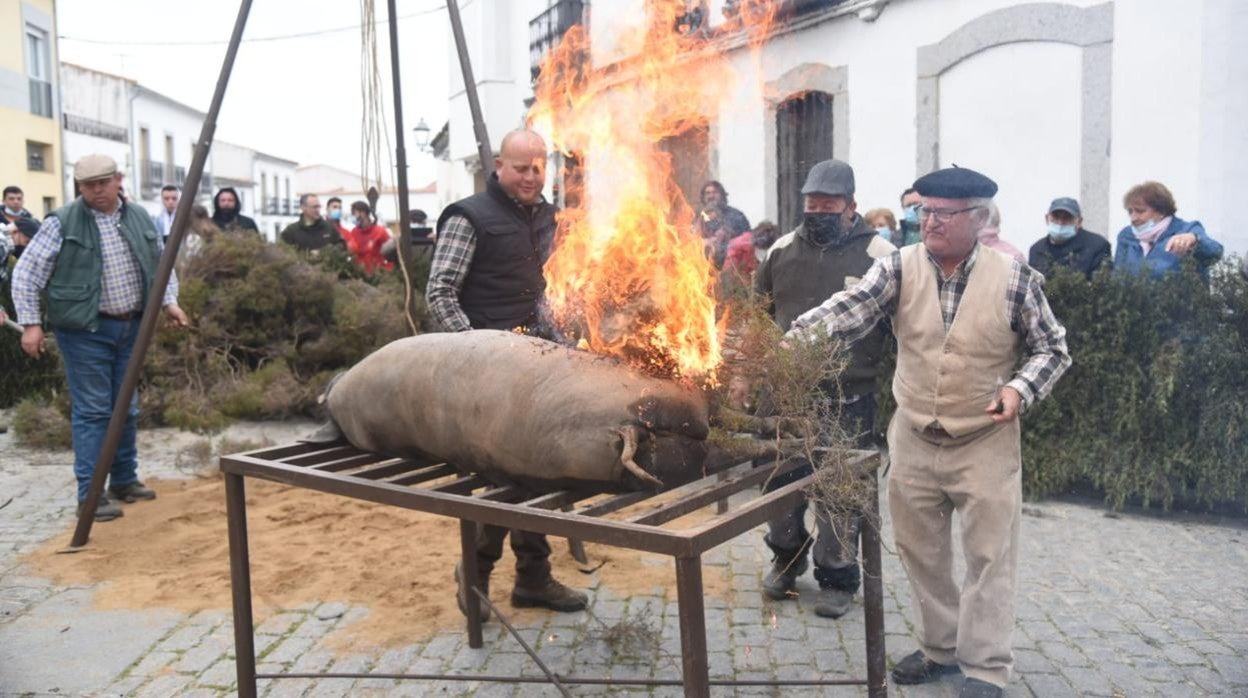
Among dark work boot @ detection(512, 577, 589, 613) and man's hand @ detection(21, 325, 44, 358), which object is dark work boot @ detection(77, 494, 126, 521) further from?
dark work boot @ detection(512, 577, 589, 613)

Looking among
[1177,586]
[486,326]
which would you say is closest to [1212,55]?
[1177,586]

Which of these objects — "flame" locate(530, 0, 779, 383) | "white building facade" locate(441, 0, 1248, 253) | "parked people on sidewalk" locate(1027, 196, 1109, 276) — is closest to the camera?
"flame" locate(530, 0, 779, 383)

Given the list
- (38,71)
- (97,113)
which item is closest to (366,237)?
(38,71)

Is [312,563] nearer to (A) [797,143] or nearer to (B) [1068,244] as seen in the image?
(B) [1068,244]

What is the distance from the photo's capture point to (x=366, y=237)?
1166 cm

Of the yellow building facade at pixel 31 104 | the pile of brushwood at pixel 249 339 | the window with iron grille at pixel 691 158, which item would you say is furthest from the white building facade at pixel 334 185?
the pile of brushwood at pixel 249 339

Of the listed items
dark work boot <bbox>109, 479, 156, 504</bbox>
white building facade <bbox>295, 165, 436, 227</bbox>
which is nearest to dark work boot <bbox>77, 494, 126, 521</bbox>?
dark work boot <bbox>109, 479, 156, 504</bbox>

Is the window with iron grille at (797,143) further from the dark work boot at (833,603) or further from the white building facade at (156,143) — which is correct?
the white building facade at (156,143)

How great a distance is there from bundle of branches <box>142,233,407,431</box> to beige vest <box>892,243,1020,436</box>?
6.21 metres

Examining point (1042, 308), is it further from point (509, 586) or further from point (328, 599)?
point (328, 599)

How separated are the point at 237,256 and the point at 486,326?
5546 millimetres

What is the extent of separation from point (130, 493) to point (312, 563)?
6.13 feet

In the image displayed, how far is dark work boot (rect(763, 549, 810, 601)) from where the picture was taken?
4.62 meters

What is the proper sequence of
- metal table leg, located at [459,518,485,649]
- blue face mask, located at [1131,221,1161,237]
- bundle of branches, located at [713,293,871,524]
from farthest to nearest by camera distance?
blue face mask, located at [1131,221,1161,237] → metal table leg, located at [459,518,485,649] → bundle of branches, located at [713,293,871,524]
